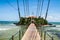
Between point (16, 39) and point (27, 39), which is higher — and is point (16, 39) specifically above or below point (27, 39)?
below

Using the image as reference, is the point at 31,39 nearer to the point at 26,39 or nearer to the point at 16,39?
the point at 26,39

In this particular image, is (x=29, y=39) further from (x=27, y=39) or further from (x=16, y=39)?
(x=16, y=39)

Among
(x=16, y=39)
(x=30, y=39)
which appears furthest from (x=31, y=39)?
(x=16, y=39)

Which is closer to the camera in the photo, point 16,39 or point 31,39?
point 31,39

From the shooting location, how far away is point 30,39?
Result: 3908mm

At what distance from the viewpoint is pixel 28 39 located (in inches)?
154

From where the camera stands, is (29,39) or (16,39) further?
(16,39)

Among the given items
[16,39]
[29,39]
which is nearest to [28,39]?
[29,39]

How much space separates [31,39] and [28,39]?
74mm

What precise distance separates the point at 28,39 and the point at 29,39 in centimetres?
3

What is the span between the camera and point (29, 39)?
3908mm

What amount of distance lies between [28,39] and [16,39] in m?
9.75

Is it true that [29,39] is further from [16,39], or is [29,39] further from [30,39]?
[16,39]

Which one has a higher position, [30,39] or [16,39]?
[30,39]
